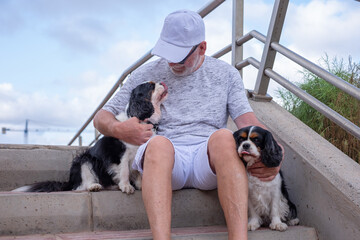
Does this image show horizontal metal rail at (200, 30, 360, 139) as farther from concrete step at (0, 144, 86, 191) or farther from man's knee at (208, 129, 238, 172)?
concrete step at (0, 144, 86, 191)

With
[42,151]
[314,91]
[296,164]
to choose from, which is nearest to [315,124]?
[314,91]

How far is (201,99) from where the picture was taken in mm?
2623

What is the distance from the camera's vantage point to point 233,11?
402cm

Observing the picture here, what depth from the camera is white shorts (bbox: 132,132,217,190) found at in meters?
2.26

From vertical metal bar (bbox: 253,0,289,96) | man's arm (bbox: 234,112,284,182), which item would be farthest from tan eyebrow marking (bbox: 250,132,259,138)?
vertical metal bar (bbox: 253,0,289,96)

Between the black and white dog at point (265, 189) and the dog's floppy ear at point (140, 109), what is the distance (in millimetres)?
607

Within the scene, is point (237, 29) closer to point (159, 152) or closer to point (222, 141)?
point (222, 141)

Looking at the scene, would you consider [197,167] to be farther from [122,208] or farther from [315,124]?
[315,124]

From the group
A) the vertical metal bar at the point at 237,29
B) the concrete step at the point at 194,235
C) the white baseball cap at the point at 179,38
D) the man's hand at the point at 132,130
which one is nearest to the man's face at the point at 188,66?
the white baseball cap at the point at 179,38

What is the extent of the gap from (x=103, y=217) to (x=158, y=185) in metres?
0.60

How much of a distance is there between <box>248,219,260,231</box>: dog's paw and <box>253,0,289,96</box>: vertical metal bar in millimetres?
1249

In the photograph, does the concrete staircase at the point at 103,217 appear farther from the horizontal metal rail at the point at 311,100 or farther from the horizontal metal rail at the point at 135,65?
the horizontal metal rail at the point at 135,65

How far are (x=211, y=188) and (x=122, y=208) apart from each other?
0.53 meters

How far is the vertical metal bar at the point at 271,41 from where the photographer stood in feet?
10.3
